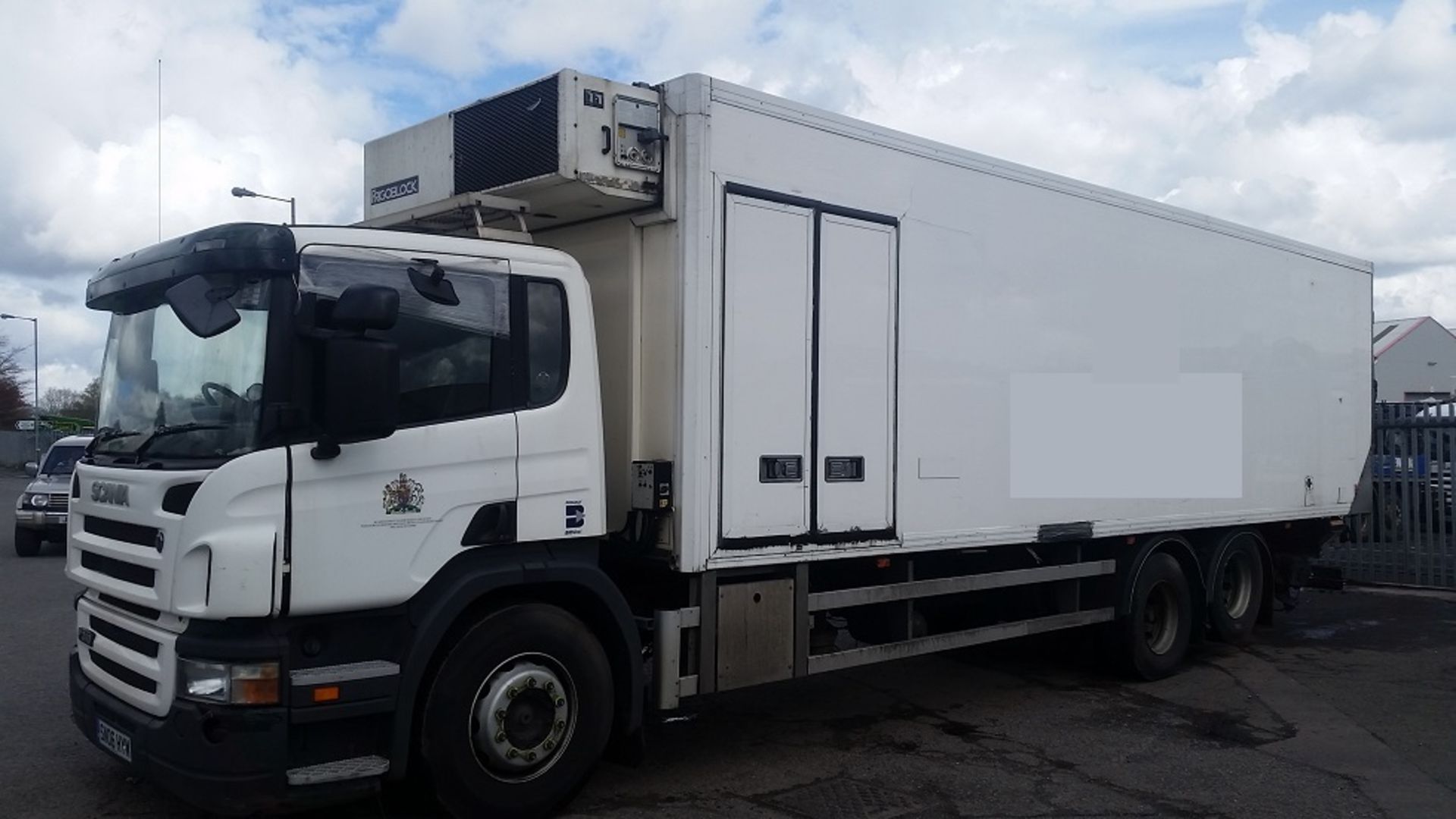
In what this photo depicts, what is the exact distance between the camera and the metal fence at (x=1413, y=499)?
1468 cm

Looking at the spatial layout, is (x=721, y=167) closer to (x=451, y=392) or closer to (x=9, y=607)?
(x=451, y=392)

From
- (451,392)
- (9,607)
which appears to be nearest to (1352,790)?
(451,392)

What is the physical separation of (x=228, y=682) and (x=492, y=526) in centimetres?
128

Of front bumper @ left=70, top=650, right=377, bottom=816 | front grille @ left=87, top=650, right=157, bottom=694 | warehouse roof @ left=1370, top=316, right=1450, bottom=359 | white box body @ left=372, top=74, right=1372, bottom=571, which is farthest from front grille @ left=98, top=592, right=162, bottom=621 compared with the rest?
warehouse roof @ left=1370, top=316, right=1450, bottom=359

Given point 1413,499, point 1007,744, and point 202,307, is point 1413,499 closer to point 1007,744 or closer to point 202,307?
point 1007,744

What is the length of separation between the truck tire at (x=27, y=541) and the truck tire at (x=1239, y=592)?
1648 centimetres

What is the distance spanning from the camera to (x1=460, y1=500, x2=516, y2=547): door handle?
548 cm

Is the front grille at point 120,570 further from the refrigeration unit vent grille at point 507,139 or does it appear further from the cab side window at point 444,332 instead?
the refrigeration unit vent grille at point 507,139

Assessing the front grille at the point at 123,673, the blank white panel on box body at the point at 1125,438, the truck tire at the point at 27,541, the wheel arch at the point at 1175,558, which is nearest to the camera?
the front grille at the point at 123,673

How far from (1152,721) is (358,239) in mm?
6203

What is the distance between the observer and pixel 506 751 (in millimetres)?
5488

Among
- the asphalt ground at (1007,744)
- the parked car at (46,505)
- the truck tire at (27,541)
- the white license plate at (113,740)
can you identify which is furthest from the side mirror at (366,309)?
the truck tire at (27,541)

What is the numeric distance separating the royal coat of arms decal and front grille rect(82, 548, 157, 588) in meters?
0.97

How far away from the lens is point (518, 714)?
5551 mm
